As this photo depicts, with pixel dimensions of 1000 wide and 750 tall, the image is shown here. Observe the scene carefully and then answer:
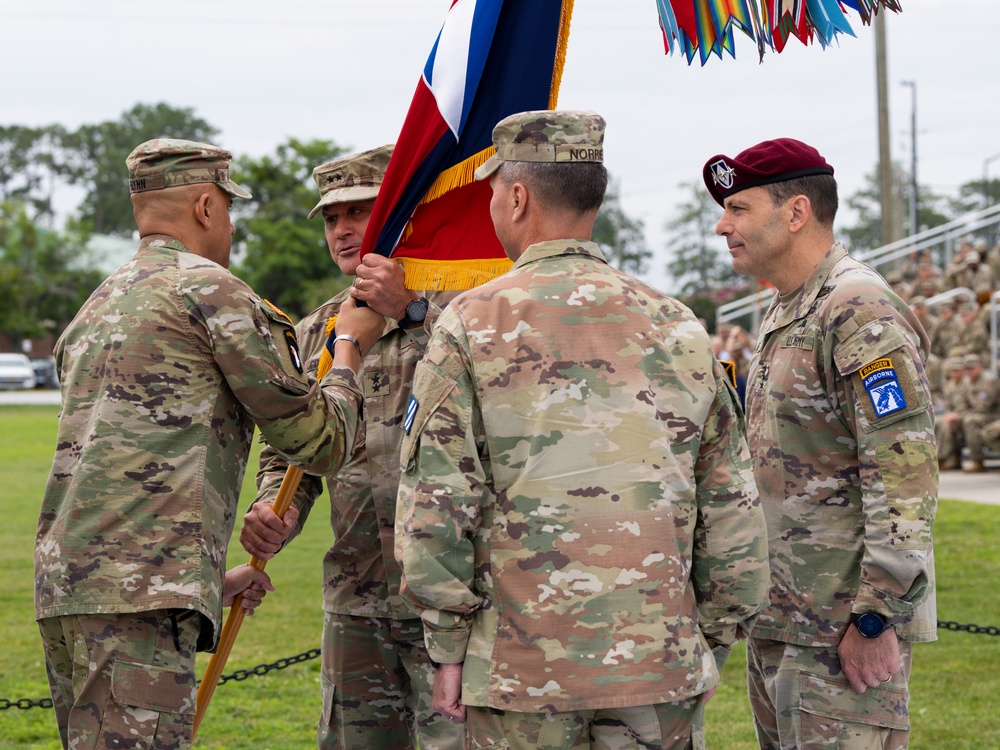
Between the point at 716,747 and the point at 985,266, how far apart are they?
17.8 meters

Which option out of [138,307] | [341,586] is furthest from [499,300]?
[341,586]

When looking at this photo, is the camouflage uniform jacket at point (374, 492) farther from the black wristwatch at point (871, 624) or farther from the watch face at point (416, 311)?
the black wristwatch at point (871, 624)

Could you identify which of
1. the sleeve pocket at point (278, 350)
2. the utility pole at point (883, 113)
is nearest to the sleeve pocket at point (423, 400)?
the sleeve pocket at point (278, 350)

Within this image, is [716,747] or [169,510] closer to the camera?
[169,510]

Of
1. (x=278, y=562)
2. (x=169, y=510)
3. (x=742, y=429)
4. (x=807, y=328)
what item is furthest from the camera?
(x=278, y=562)

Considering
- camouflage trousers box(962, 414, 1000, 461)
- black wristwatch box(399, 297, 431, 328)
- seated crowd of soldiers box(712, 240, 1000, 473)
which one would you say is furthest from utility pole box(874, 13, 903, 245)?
black wristwatch box(399, 297, 431, 328)

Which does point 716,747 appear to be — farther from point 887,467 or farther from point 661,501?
point 661,501

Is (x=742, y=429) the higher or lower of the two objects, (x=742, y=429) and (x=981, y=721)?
the higher

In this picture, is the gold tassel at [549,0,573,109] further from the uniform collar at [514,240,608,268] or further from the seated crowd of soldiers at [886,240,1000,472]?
the seated crowd of soldiers at [886,240,1000,472]

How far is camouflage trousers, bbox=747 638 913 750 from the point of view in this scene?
136 inches

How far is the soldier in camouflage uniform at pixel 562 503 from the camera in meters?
2.70

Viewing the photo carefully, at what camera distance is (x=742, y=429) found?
3051 mm

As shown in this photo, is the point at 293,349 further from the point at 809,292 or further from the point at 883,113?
the point at 883,113

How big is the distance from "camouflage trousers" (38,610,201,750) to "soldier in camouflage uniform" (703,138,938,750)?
1839mm
